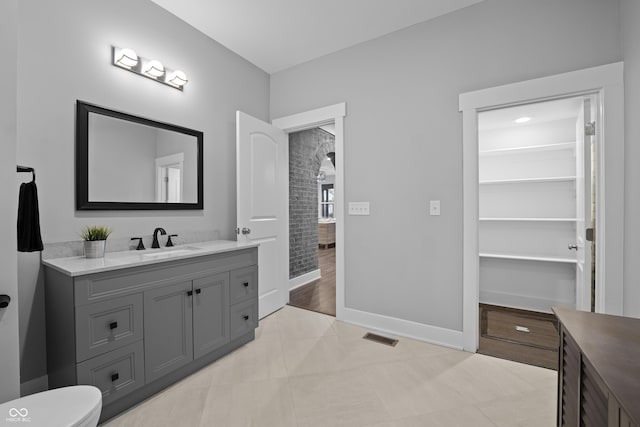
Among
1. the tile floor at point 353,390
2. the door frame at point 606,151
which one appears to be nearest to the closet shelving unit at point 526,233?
the tile floor at point 353,390

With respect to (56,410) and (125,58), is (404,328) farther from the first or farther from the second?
(125,58)

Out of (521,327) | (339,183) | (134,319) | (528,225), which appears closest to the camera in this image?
(134,319)

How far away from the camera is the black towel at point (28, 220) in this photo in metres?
1.26

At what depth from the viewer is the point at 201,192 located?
2574mm

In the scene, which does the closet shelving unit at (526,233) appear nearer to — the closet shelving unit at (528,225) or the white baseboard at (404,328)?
the closet shelving unit at (528,225)

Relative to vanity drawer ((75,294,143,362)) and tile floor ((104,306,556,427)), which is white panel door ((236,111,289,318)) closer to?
tile floor ((104,306,556,427))

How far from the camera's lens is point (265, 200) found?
9.68ft

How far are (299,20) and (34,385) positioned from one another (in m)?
3.19

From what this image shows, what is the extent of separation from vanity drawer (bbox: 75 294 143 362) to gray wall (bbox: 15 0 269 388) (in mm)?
520

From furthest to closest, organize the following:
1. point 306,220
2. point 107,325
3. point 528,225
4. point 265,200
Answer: point 306,220, point 528,225, point 265,200, point 107,325

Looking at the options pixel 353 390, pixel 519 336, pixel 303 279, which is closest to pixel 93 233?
pixel 353 390

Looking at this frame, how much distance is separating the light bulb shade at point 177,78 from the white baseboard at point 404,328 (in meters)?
2.58

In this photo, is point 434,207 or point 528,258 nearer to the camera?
point 434,207

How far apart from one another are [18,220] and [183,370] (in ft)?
4.23
